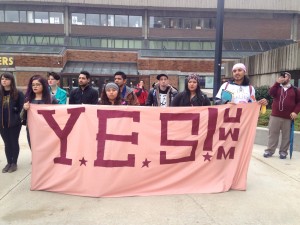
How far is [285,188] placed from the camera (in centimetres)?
502

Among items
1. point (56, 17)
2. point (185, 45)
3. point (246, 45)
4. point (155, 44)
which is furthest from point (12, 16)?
point (246, 45)

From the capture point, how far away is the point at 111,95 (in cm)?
488

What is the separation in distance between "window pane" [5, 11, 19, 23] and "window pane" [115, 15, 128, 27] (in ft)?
39.2

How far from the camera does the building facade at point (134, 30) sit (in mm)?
36438

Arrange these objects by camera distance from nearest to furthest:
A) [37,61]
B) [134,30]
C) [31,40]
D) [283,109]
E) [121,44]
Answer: [283,109], [37,61], [31,40], [121,44], [134,30]

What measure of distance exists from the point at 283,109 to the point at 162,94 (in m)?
2.45

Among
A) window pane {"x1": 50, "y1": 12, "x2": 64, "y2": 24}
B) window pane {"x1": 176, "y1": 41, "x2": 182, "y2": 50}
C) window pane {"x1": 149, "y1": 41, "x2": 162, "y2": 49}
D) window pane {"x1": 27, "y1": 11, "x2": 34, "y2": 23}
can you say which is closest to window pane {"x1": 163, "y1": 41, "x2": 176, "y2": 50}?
window pane {"x1": 176, "y1": 41, "x2": 182, "y2": 50}

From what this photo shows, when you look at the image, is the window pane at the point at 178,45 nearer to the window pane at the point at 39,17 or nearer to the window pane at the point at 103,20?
the window pane at the point at 103,20

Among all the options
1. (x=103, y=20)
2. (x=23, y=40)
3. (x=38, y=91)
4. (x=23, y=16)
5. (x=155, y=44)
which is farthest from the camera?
(x=103, y=20)

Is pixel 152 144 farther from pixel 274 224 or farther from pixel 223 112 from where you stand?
pixel 274 224

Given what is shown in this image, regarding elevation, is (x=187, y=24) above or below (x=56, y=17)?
below

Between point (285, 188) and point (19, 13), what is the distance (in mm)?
41781

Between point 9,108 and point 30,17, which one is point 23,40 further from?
point 9,108

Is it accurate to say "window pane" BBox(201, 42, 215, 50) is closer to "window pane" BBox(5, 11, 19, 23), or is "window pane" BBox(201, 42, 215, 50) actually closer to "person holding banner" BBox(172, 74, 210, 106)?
"window pane" BBox(5, 11, 19, 23)
